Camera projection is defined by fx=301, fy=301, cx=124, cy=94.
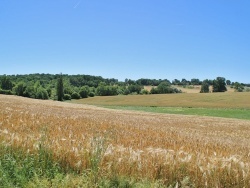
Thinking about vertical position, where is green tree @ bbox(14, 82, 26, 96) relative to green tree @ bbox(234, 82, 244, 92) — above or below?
below

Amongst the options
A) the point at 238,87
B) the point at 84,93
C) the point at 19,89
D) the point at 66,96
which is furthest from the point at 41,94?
the point at 238,87

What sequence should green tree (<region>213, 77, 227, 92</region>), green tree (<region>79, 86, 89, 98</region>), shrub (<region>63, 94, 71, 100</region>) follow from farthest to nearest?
green tree (<region>213, 77, 227, 92</region>), green tree (<region>79, 86, 89, 98</region>), shrub (<region>63, 94, 71, 100</region>)

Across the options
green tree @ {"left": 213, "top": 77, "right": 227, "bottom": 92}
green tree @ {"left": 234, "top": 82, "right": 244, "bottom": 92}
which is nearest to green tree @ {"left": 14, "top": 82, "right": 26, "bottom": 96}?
green tree @ {"left": 213, "top": 77, "right": 227, "bottom": 92}

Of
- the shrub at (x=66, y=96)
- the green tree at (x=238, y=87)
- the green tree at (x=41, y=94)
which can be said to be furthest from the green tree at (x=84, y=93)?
the green tree at (x=238, y=87)

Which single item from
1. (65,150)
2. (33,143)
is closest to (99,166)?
(65,150)

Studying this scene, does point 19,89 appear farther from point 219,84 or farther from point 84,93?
point 219,84

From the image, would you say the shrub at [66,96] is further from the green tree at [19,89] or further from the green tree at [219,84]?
the green tree at [219,84]

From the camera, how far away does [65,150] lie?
19.8ft

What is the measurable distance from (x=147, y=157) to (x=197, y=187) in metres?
1.13

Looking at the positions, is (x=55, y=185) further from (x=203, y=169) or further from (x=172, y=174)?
(x=203, y=169)

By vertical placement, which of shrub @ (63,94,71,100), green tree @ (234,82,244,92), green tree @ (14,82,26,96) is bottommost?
shrub @ (63,94,71,100)

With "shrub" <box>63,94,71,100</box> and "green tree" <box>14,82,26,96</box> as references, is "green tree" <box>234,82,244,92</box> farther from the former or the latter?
"green tree" <box>14,82,26,96</box>

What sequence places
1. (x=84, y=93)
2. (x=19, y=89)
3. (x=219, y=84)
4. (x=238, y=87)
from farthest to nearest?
(x=238, y=87)
(x=219, y=84)
(x=84, y=93)
(x=19, y=89)

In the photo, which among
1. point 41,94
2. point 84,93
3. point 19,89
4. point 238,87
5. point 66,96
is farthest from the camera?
point 238,87
